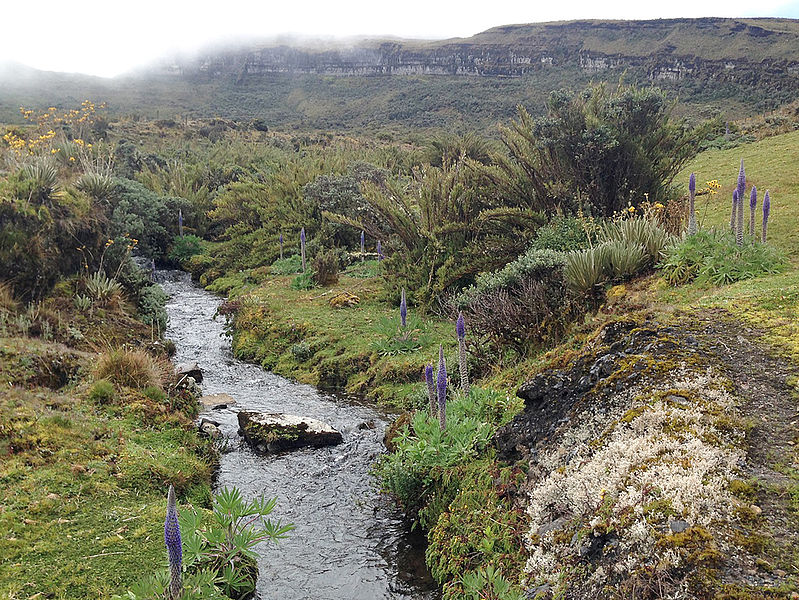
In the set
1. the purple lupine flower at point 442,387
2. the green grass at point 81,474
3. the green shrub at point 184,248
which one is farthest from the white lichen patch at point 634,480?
the green shrub at point 184,248

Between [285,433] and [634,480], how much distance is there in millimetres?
5704

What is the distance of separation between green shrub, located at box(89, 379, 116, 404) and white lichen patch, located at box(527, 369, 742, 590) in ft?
19.5

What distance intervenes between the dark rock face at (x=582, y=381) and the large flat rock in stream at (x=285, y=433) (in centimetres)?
356

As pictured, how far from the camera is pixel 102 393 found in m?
7.91

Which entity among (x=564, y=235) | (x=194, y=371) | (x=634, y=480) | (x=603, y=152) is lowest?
(x=194, y=371)

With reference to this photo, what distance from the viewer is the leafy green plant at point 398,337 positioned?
11.0 m

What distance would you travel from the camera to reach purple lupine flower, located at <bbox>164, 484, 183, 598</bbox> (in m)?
3.19

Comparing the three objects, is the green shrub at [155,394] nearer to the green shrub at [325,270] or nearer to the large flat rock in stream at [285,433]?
the large flat rock in stream at [285,433]

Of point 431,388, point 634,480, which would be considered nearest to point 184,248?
point 431,388

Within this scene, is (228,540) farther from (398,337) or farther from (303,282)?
(303,282)

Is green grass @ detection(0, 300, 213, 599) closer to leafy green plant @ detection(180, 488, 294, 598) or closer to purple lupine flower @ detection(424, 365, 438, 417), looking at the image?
leafy green plant @ detection(180, 488, 294, 598)

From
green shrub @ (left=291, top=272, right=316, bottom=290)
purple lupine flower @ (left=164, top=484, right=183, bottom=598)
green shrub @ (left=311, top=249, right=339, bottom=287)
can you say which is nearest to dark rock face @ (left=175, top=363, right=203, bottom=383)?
green shrub @ (left=291, top=272, right=316, bottom=290)

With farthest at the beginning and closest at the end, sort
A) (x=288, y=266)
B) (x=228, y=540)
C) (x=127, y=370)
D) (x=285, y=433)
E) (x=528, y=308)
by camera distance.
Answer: (x=288, y=266)
(x=127, y=370)
(x=285, y=433)
(x=528, y=308)
(x=228, y=540)

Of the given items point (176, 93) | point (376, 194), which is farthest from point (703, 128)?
point (176, 93)
